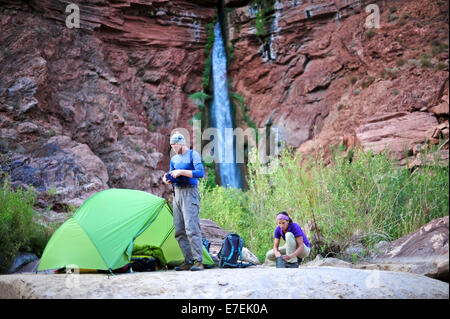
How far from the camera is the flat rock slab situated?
14.9ft

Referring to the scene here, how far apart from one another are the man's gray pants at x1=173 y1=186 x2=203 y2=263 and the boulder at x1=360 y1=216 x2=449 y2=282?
2.97 metres

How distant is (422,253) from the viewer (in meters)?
6.37

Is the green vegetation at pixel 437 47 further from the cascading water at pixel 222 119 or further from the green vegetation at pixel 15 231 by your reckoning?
the green vegetation at pixel 15 231

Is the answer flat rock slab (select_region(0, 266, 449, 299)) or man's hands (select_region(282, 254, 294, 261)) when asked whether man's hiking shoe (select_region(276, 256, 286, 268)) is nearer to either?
man's hands (select_region(282, 254, 294, 261))

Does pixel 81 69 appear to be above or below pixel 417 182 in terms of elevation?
above

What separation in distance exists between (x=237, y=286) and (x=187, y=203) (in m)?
1.60

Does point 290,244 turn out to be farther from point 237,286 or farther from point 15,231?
point 15,231

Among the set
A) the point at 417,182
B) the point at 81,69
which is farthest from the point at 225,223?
the point at 81,69

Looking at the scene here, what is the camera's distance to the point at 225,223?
35.4ft

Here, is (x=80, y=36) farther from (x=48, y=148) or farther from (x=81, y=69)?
(x=48, y=148)

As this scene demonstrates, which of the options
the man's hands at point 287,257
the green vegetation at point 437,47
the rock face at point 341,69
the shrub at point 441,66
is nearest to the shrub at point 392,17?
the rock face at point 341,69

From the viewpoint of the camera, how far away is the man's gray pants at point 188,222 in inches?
235
